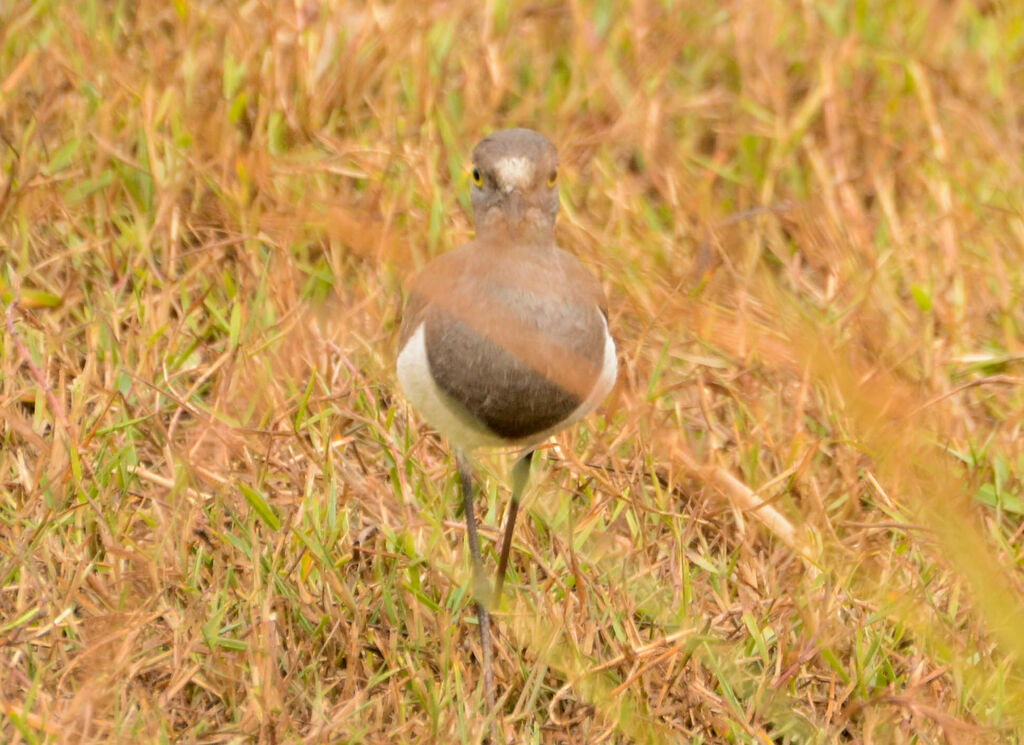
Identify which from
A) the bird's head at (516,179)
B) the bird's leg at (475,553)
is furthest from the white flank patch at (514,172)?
the bird's leg at (475,553)

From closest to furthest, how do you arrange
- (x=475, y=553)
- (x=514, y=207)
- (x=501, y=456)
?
(x=514, y=207), (x=475, y=553), (x=501, y=456)

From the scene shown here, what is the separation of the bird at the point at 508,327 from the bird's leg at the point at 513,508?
193 mm

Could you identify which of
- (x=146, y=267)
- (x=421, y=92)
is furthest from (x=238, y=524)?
(x=421, y=92)

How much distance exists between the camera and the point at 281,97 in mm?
4734

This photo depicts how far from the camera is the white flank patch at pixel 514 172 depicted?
297 centimetres

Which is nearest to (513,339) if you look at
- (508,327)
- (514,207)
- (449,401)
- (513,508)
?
(508,327)

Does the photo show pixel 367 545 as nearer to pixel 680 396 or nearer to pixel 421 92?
pixel 680 396

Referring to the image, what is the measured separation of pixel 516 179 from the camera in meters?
2.99

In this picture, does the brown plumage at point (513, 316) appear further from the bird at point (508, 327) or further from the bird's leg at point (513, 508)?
the bird's leg at point (513, 508)

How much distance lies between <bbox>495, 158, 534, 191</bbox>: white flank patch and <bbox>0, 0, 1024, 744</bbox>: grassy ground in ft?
0.92

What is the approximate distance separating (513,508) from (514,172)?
0.83 m

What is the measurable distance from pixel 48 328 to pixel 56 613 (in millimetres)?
1071

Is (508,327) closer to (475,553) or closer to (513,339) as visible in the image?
(513,339)

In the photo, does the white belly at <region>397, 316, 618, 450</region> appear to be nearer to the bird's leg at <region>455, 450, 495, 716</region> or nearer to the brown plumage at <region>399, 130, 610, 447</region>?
the brown plumage at <region>399, 130, 610, 447</region>
